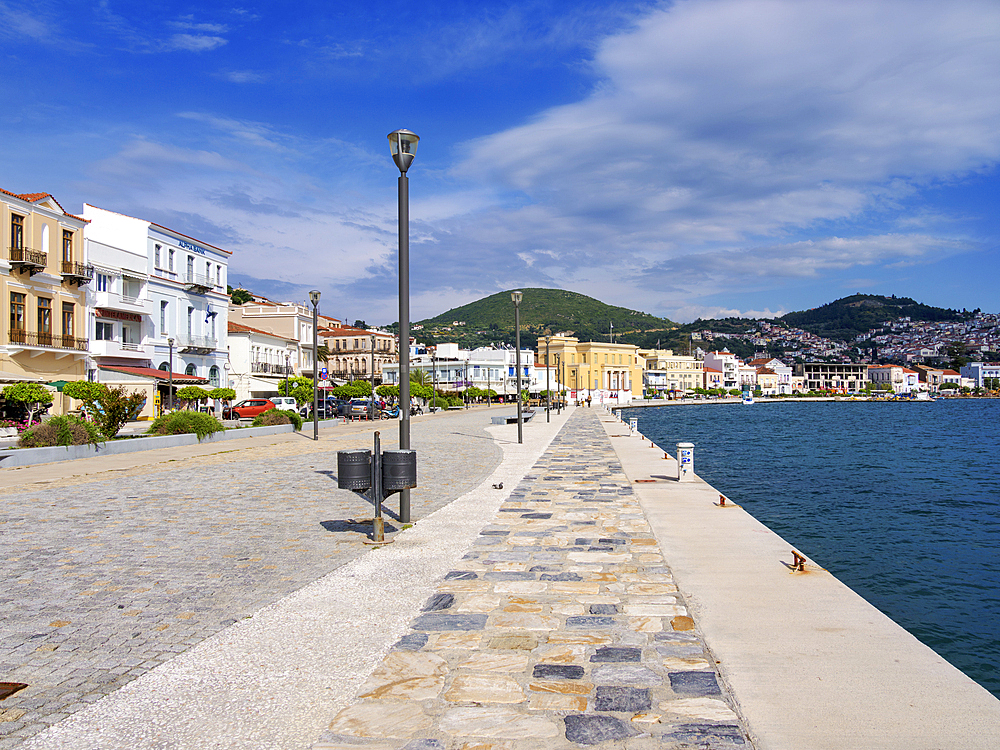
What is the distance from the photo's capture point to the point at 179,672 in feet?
13.8

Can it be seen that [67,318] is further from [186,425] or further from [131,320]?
[186,425]

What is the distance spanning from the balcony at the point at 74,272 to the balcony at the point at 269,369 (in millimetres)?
21202

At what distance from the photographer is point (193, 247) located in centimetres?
4594

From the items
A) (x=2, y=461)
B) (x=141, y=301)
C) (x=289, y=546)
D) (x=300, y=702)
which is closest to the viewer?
(x=300, y=702)

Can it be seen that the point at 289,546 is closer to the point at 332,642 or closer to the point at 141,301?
the point at 332,642

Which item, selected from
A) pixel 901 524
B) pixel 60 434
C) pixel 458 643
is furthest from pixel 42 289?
pixel 901 524

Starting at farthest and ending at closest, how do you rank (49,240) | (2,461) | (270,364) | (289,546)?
(270,364), (49,240), (2,461), (289,546)

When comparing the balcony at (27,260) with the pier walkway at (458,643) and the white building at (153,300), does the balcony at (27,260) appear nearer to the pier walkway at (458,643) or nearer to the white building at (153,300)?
the white building at (153,300)

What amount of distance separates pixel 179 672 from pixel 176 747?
0.96 m

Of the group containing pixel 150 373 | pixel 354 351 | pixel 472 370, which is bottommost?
pixel 150 373

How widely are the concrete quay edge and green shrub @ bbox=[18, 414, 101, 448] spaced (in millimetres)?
18059

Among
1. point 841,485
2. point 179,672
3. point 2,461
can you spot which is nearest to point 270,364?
point 2,461

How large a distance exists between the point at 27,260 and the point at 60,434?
15097mm

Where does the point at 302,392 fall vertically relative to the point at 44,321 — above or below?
below
